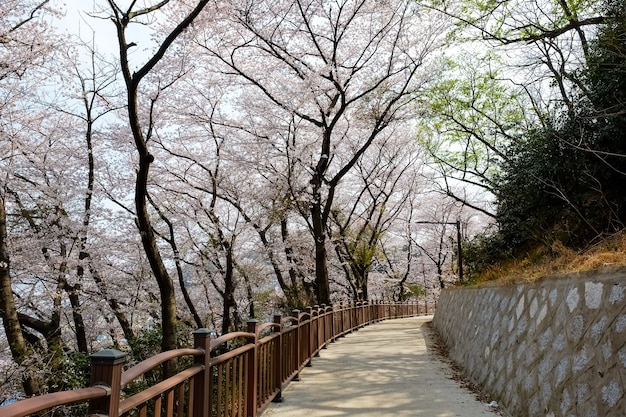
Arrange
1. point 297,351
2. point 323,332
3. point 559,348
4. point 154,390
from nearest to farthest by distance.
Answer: point 154,390
point 559,348
point 297,351
point 323,332

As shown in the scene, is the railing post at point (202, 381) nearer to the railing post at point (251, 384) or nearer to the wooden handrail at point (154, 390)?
the wooden handrail at point (154, 390)

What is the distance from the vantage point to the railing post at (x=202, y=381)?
3129 millimetres

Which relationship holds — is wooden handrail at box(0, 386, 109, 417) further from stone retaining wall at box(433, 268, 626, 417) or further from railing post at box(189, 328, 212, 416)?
stone retaining wall at box(433, 268, 626, 417)

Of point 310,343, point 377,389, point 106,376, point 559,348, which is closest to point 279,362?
point 377,389

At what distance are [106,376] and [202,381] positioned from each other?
1427 mm

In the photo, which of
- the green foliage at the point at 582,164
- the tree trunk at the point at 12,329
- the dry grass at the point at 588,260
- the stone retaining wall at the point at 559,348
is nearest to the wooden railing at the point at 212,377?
the tree trunk at the point at 12,329

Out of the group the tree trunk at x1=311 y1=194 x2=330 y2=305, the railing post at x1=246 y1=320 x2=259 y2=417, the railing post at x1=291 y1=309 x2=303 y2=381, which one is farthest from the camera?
the tree trunk at x1=311 y1=194 x2=330 y2=305

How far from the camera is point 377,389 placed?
246 inches

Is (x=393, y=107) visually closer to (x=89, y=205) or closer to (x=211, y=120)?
(x=211, y=120)

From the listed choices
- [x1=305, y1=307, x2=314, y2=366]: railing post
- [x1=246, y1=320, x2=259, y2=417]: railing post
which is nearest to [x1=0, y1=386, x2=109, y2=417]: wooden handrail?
[x1=246, y1=320, x2=259, y2=417]: railing post

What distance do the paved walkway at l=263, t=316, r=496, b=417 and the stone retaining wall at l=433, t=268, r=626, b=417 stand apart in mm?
531

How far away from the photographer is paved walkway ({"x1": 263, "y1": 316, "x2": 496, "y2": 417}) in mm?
5168

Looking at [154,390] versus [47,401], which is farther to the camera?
[154,390]

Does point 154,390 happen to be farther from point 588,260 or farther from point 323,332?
point 323,332
